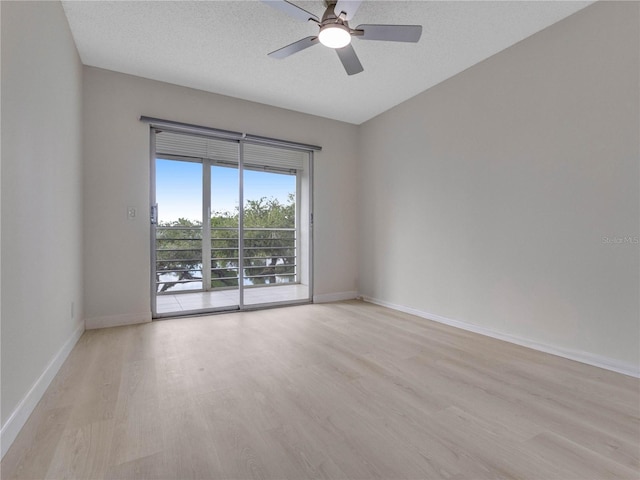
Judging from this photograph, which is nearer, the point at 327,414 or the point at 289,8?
the point at 327,414

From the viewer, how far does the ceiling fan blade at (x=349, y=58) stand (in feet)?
7.89

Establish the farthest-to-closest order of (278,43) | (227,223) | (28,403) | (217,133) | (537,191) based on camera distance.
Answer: (227,223) → (217,133) → (278,43) → (537,191) → (28,403)

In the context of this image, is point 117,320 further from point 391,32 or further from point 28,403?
point 391,32

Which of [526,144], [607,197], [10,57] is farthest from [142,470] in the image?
[526,144]

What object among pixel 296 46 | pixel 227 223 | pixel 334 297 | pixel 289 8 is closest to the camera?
pixel 289 8

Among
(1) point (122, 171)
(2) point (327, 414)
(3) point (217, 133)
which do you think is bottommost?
(2) point (327, 414)

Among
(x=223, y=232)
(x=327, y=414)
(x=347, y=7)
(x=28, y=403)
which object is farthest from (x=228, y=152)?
(x=327, y=414)

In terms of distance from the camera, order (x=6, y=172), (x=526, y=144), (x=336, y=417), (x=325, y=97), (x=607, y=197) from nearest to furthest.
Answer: (x=6, y=172)
(x=336, y=417)
(x=607, y=197)
(x=526, y=144)
(x=325, y=97)

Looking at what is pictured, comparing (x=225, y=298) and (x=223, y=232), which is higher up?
→ (x=223, y=232)

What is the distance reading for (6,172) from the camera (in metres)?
1.37

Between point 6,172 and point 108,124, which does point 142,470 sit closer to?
point 6,172

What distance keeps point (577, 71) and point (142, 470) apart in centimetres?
358

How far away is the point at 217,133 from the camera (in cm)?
367

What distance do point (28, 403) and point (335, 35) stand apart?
2.86 m
